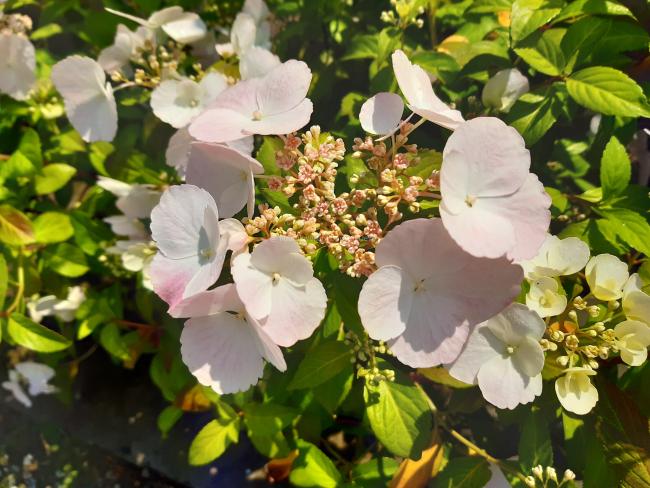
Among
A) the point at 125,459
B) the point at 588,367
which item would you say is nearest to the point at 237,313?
the point at 588,367

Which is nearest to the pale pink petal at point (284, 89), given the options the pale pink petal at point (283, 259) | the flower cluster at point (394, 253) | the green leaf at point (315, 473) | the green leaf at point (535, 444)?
the flower cluster at point (394, 253)

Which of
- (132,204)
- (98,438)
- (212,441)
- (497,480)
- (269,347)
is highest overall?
(269,347)

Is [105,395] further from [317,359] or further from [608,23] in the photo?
[608,23]

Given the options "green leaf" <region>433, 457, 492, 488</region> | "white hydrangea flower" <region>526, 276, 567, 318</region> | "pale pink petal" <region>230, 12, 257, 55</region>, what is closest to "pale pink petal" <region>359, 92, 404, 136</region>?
"white hydrangea flower" <region>526, 276, 567, 318</region>

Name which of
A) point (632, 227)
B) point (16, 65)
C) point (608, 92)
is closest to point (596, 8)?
point (608, 92)

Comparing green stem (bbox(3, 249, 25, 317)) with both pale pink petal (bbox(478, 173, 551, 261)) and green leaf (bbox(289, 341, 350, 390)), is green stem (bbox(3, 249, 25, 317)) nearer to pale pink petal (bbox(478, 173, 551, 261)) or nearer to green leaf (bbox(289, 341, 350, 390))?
green leaf (bbox(289, 341, 350, 390))

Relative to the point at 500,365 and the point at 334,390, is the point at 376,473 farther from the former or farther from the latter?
the point at 500,365
